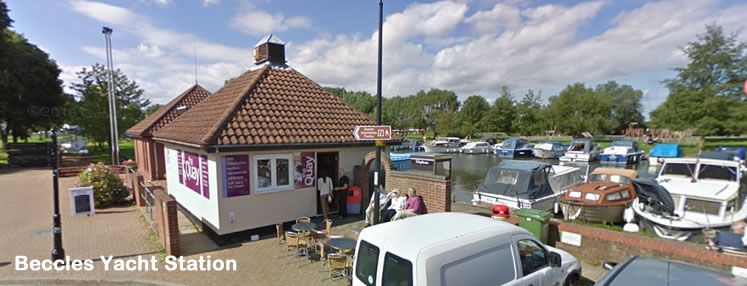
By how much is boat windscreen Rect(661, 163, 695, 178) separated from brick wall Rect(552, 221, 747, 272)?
8.84 metres

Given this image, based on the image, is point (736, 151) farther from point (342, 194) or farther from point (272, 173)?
point (272, 173)

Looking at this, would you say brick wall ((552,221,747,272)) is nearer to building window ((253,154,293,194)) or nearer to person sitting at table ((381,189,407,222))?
person sitting at table ((381,189,407,222))

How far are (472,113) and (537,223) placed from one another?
71142mm

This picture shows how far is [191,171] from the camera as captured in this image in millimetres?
9617

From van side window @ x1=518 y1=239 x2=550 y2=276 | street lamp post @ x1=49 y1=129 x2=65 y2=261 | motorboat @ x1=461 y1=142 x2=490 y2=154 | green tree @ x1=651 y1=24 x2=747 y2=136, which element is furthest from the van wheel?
motorboat @ x1=461 y1=142 x2=490 y2=154

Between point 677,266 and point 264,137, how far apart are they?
26.8ft

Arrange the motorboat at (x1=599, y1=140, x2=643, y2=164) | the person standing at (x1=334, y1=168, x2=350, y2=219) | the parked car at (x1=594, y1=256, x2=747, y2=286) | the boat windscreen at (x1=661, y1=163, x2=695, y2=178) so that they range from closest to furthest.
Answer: the parked car at (x1=594, y1=256, x2=747, y2=286) < the person standing at (x1=334, y1=168, x2=350, y2=219) < the boat windscreen at (x1=661, y1=163, x2=695, y2=178) < the motorboat at (x1=599, y1=140, x2=643, y2=164)

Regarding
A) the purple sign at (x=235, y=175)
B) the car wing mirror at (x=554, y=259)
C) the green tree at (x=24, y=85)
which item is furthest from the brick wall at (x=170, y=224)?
the green tree at (x=24, y=85)

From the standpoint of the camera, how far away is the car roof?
3686mm

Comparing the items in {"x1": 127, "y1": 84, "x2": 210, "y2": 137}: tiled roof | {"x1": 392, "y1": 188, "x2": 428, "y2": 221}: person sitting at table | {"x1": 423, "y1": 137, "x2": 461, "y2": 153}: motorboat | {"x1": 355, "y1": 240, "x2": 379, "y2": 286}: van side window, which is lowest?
{"x1": 423, "y1": 137, "x2": 461, "y2": 153}: motorboat

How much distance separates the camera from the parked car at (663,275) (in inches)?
134

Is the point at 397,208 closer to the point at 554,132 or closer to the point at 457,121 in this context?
the point at 457,121

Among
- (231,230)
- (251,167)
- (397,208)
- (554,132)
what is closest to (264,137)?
(251,167)

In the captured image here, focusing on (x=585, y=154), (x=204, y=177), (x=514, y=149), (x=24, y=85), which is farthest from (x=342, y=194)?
(x=514, y=149)
